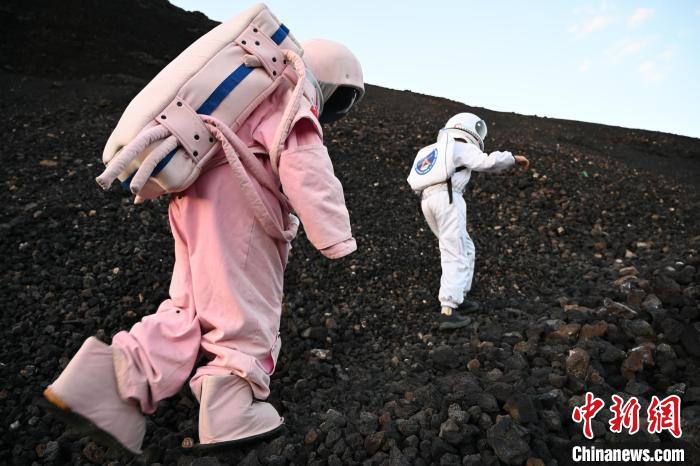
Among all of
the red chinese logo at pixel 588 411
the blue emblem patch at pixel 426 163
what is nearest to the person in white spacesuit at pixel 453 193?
the blue emblem patch at pixel 426 163

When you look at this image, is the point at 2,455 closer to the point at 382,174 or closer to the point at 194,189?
the point at 194,189

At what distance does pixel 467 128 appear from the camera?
4.07 meters

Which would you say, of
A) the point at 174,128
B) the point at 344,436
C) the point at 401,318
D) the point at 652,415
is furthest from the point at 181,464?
the point at 401,318

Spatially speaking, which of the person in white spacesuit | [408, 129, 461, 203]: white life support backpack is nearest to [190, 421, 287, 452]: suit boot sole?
the person in white spacesuit

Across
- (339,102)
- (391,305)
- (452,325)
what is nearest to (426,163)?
(391,305)

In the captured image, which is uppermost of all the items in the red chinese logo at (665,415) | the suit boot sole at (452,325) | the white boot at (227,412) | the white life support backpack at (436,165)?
the white life support backpack at (436,165)

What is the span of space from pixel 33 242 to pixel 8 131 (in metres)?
2.98

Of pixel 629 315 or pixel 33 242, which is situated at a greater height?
pixel 33 242

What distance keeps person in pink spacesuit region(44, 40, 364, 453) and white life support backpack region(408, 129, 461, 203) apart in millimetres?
2196

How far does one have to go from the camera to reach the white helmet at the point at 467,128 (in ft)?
13.3

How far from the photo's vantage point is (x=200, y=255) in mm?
1825

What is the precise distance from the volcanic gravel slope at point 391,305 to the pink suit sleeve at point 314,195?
2.60ft

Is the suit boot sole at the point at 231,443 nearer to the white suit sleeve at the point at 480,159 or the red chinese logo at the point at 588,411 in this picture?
the red chinese logo at the point at 588,411

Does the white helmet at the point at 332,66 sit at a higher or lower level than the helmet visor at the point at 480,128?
higher
